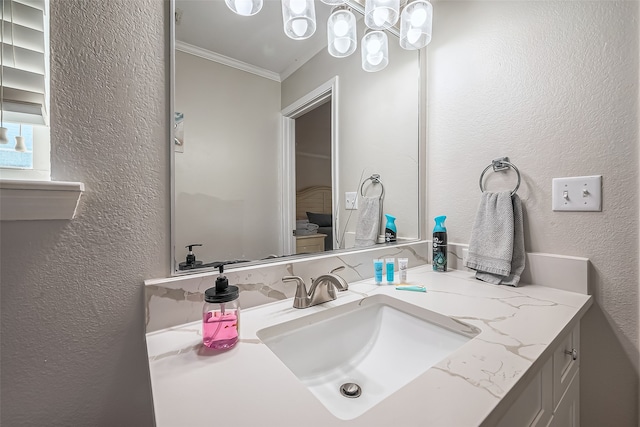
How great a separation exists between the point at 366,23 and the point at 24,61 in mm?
1017

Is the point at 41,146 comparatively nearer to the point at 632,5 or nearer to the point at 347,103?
the point at 347,103

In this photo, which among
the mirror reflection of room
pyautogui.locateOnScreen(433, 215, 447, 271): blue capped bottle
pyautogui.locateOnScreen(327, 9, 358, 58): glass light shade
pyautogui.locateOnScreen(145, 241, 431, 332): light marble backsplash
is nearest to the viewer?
pyautogui.locateOnScreen(145, 241, 431, 332): light marble backsplash

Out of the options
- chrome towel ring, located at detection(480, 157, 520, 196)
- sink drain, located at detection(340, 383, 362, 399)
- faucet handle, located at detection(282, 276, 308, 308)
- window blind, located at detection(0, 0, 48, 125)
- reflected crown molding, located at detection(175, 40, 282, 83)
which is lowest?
sink drain, located at detection(340, 383, 362, 399)

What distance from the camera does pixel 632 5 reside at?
2.44ft

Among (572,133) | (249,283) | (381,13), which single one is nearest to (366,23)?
(381,13)

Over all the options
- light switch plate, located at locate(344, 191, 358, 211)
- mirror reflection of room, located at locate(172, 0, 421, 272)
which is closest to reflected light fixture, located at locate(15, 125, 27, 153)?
mirror reflection of room, located at locate(172, 0, 421, 272)

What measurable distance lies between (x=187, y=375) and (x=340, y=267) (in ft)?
1.91

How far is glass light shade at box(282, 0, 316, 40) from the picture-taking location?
898 millimetres

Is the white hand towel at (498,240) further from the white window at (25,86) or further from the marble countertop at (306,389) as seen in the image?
the white window at (25,86)

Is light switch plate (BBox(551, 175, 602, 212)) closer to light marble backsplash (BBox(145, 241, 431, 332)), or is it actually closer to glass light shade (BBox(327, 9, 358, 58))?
light marble backsplash (BBox(145, 241, 431, 332))

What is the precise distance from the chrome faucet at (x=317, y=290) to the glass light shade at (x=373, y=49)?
3.09 feet

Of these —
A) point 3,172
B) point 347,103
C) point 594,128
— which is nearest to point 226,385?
point 3,172

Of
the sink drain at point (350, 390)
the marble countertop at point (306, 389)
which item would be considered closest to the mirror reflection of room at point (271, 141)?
the marble countertop at point (306, 389)

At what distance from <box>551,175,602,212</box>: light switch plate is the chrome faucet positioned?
769 mm
